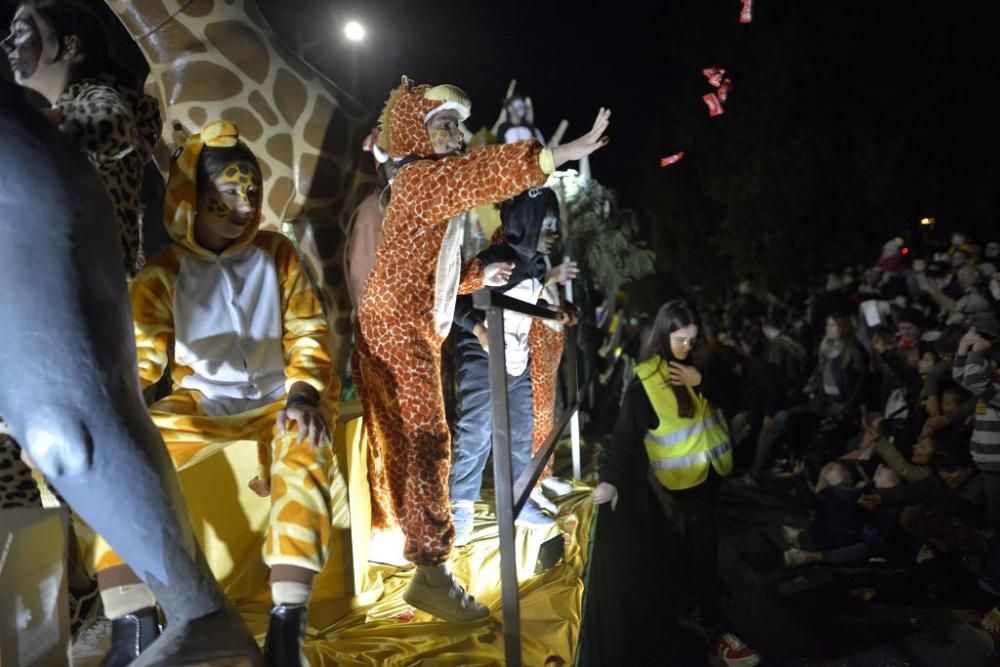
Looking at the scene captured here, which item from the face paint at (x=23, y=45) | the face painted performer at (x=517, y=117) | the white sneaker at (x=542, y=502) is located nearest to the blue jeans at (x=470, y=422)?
the white sneaker at (x=542, y=502)

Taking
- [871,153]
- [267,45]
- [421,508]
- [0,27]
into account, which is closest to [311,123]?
[267,45]

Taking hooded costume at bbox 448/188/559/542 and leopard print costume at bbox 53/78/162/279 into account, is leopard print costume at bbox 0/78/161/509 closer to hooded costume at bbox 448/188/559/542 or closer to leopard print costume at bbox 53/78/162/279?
leopard print costume at bbox 53/78/162/279

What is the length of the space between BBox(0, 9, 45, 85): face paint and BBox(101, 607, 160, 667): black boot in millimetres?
1565

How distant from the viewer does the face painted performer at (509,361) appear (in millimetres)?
3109

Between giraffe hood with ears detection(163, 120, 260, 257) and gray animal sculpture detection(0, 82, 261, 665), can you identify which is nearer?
gray animal sculpture detection(0, 82, 261, 665)

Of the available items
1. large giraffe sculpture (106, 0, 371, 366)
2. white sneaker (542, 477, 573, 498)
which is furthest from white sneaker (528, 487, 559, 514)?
large giraffe sculpture (106, 0, 371, 366)

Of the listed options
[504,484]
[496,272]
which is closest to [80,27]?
[496,272]

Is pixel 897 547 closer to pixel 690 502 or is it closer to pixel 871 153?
pixel 690 502

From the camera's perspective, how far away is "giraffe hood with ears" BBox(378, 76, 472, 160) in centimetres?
258

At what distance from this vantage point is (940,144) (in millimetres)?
16562

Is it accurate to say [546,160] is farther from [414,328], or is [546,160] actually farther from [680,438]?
[680,438]

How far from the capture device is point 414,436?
261 cm

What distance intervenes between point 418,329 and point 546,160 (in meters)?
0.74

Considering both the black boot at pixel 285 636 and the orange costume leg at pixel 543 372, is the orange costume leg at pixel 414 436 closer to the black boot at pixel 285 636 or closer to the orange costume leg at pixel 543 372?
the black boot at pixel 285 636
